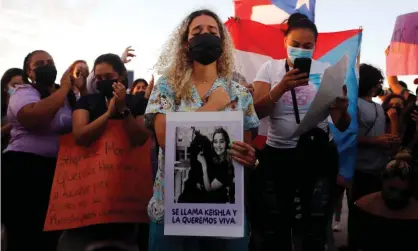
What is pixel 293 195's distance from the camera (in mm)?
2805

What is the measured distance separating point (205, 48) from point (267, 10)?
2.66 metres

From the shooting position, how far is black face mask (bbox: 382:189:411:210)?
3621 mm

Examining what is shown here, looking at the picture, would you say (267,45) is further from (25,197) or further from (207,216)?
(207,216)

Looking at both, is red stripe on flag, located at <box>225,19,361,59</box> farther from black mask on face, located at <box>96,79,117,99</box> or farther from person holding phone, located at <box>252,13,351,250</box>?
black mask on face, located at <box>96,79,117,99</box>

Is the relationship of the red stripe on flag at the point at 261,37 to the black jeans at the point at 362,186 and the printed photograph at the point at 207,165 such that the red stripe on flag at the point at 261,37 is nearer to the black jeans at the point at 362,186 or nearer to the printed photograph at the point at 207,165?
the black jeans at the point at 362,186

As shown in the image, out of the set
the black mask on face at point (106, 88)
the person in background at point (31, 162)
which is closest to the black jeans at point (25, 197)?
the person in background at point (31, 162)

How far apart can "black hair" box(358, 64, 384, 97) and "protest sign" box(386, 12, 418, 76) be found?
81cm

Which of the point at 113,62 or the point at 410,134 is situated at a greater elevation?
the point at 113,62

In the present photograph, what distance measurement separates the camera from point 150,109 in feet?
7.04

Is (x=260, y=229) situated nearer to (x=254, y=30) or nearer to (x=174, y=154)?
(x=174, y=154)

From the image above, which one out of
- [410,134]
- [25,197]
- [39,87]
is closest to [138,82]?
[39,87]

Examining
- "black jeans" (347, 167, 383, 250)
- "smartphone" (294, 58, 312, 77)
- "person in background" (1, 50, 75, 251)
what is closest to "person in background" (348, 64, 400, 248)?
"black jeans" (347, 167, 383, 250)

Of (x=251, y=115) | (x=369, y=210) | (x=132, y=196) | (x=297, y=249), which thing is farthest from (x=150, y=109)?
(x=369, y=210)

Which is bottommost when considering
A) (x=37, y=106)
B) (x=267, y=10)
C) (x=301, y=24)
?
(x=37, y=106)
